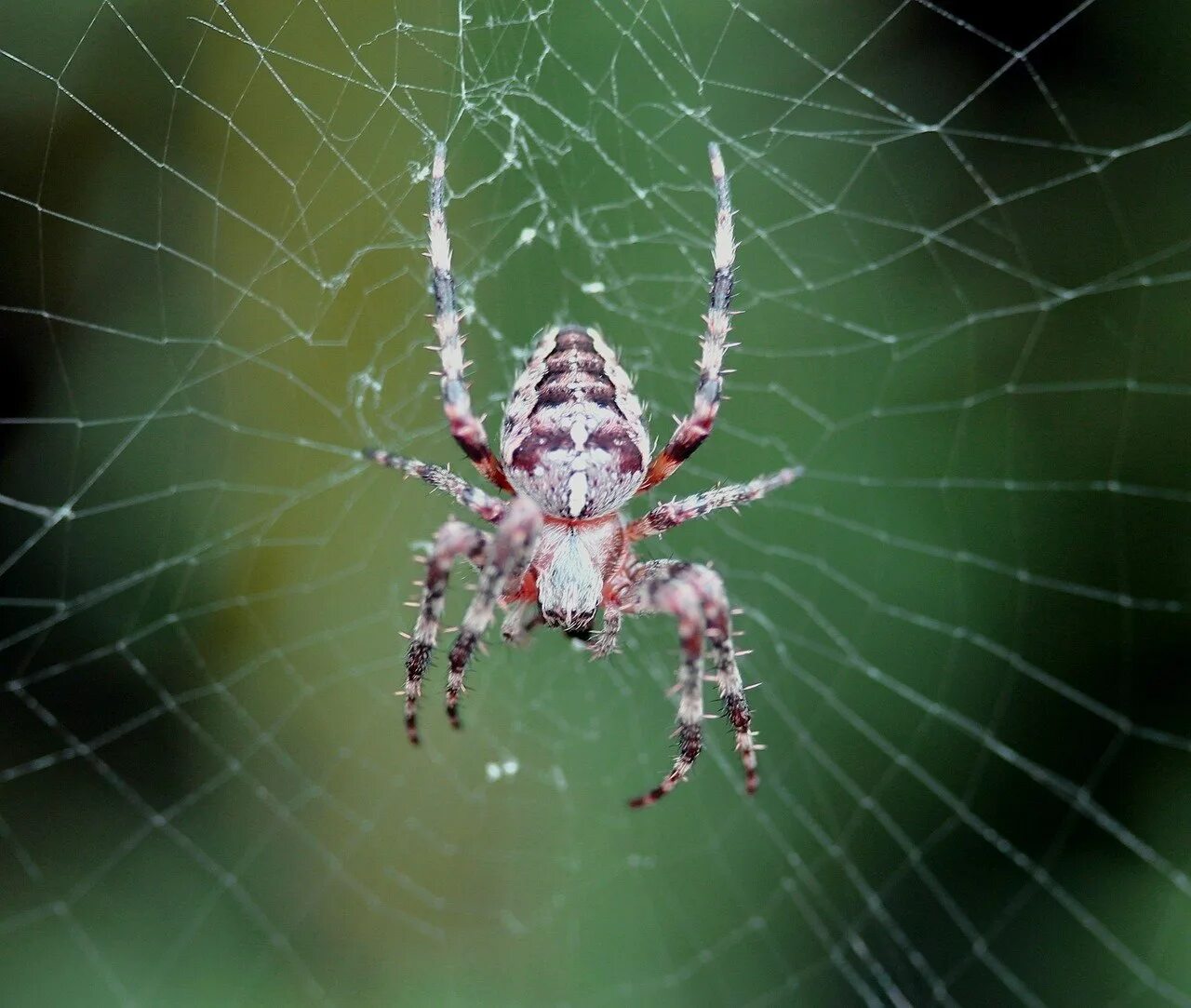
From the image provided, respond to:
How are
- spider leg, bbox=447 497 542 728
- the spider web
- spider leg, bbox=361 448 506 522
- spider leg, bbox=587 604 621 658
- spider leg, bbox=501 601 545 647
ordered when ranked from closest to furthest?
spider leg, bbox=447 497 542 728 → spider leg, bbox=361 448 506 522 → spider leg, bbox=587 604 621 658 → spider leg, bbox=501 601 545 647 → the spider web

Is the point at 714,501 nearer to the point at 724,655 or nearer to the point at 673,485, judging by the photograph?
the point at 724,655

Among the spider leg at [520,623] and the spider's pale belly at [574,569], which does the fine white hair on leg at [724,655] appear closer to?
the spider's pale belly at [574,569]

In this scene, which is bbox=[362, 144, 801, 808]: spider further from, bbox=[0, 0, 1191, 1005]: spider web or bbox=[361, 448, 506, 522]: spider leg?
bbox=[0, 0, 1191, 1005]: spider web

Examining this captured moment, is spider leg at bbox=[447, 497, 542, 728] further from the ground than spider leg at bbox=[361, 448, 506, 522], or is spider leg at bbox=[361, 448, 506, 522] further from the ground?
spider leg at bbox=[361, 448, 506, 522]

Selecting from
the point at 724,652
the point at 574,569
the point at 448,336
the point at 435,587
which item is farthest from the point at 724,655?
the point at 448,336

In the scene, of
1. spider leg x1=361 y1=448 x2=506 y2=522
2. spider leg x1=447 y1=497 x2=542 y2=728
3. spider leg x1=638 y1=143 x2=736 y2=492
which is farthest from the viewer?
spider leg x1=638 y1=143 x2=736 y2=492

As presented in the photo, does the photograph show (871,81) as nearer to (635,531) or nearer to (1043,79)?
(1043,79)

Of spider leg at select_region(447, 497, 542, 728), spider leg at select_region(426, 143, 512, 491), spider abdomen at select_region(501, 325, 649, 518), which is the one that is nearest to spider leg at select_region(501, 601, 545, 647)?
spider abdomen at select_region(501, 325, 649, 518)

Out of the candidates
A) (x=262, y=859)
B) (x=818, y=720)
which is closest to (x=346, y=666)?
(x=262, y=859)
